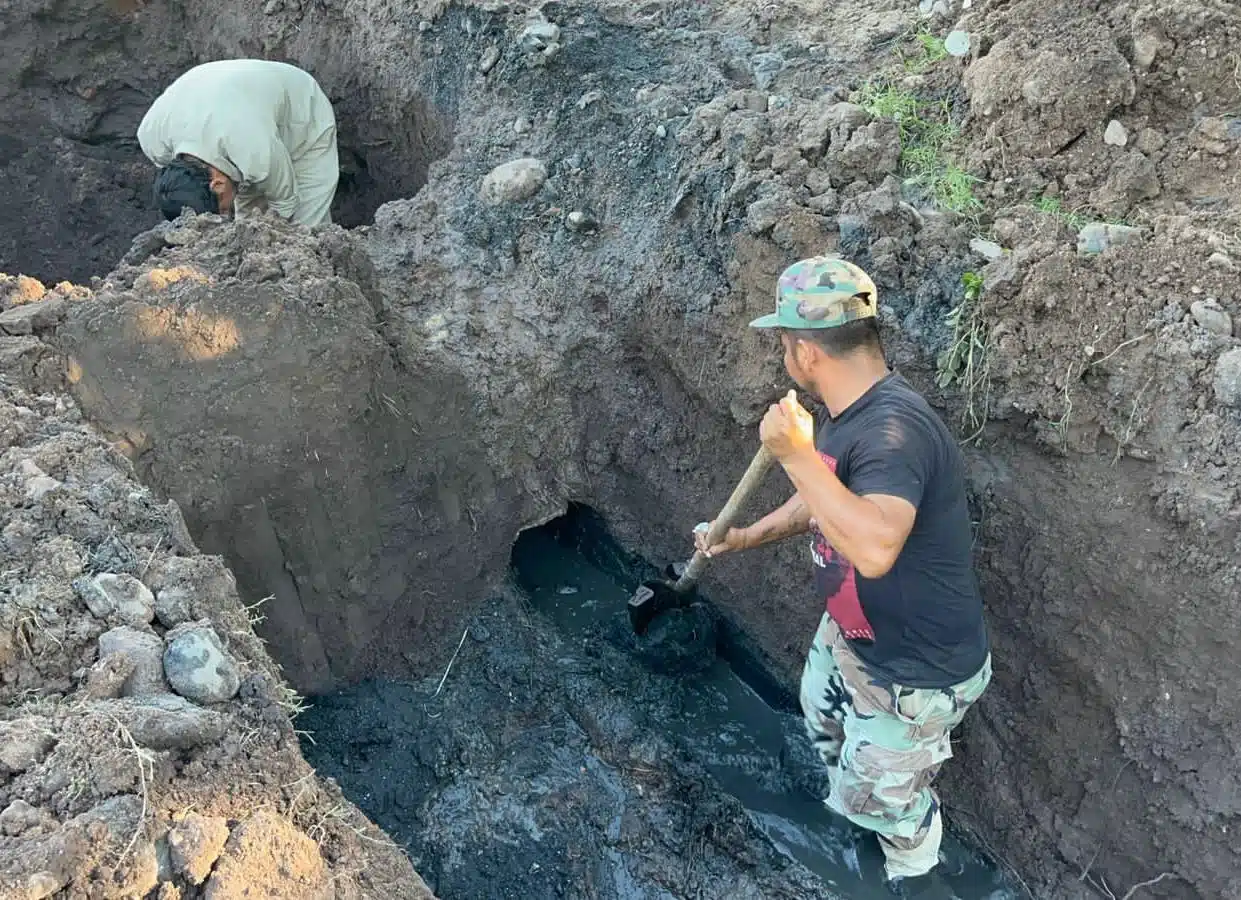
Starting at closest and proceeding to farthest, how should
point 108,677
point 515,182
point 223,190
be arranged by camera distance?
point 108,677 < point 515,182 < point 223,190

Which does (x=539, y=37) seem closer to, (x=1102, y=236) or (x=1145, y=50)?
(x=1145, y=50)

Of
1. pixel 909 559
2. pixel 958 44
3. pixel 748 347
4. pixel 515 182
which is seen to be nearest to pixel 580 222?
pixel 515 182

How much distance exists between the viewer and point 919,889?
3145 millimetres

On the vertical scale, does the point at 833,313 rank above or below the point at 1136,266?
above

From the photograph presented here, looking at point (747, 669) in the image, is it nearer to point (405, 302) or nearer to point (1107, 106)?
point (405, 302)

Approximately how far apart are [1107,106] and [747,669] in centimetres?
245

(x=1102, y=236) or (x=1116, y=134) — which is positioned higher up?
(x=1116, y=134)

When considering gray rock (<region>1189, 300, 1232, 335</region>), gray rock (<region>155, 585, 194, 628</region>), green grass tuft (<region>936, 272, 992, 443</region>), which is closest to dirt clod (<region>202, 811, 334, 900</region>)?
gray rock (<region>155, 585, 194, 628</region>)

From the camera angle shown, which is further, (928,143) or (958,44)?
(958,44)

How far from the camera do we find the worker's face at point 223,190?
4410 mm

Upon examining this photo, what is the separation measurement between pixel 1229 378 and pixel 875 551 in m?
1.26

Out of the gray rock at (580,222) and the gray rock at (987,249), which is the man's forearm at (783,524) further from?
the gray rock at (580,222)

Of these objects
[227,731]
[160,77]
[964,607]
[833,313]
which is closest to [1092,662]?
[964,607]

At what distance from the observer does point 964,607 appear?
2586mm
